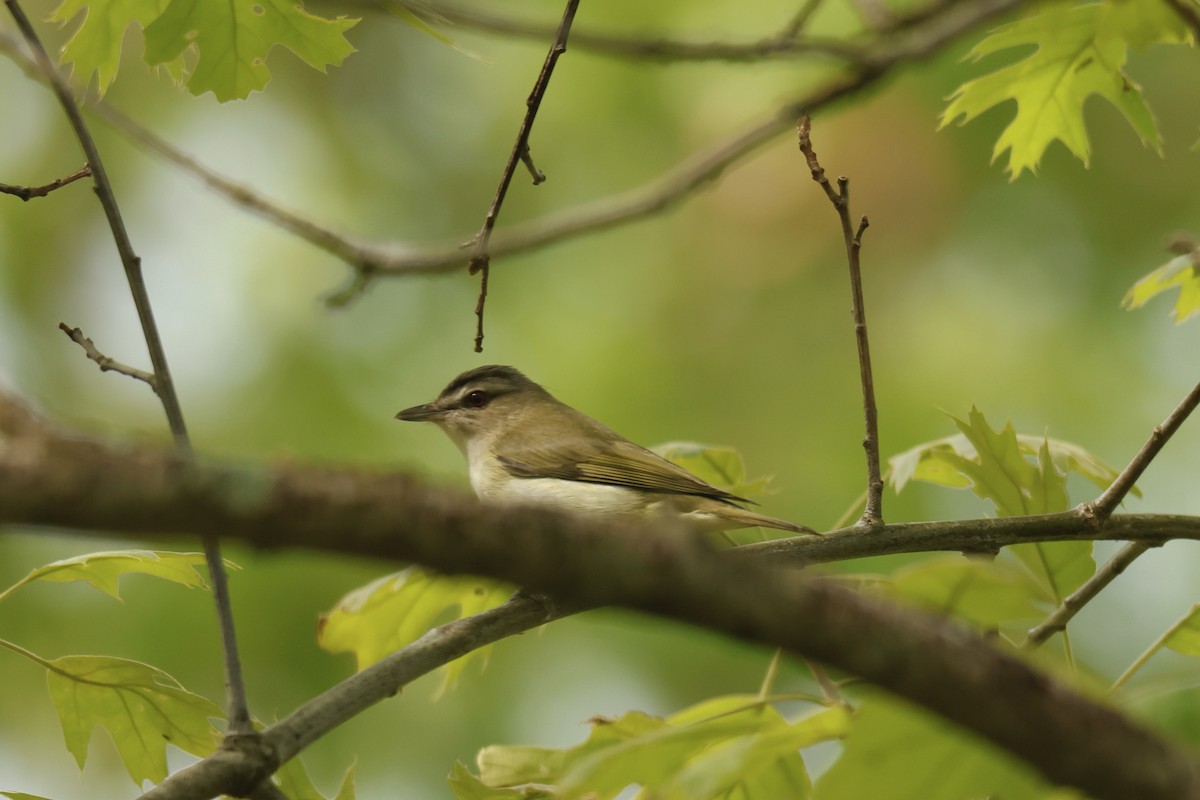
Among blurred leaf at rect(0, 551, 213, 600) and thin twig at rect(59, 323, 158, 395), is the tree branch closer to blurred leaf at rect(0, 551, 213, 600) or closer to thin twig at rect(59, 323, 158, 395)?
thin twig at rect(59, 323, 158, 395)

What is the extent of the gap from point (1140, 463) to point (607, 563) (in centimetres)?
185

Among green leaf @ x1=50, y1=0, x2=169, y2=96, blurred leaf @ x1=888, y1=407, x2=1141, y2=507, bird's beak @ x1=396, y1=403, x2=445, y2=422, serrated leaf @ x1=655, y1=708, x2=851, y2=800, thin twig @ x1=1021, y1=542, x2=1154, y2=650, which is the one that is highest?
green leaf @ x1=50, y1=0, x2=169, y2=96

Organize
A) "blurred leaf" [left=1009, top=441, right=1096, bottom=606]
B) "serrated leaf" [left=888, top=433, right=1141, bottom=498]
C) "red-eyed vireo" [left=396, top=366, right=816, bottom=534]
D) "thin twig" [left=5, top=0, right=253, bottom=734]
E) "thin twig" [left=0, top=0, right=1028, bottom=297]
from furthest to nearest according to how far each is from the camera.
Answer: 1. "red-eyed vireo" [left=396, top=366, right=816, bottom=534]
2. "serrated leaf" [left=888, top=433, right=1141, bottom=498]
3. "blurred leaf" [left=1009, top=441, right=1096, bottom=606]
4. "thin twig" [left=5, top=0, right=253, bottom=734]
5. "thin twig" [left=0, top=0, right=1028, bottom=297]

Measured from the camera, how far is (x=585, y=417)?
5355 millimetres

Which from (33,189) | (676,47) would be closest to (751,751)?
(676,47)

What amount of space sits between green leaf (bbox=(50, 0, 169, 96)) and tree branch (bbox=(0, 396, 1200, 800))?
2.08 metres

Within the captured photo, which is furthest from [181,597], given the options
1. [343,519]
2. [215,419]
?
[343,519]

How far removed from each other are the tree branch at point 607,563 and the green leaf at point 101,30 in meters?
2.08

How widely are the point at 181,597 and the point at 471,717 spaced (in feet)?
6.35

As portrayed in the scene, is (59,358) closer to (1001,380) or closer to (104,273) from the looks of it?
(104,273)

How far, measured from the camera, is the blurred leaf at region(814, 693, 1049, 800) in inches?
61.6

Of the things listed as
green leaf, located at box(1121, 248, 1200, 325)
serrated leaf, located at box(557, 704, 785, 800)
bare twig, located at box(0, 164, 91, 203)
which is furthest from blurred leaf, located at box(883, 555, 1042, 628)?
bare twig, located at box(0, 164, 91, 203)

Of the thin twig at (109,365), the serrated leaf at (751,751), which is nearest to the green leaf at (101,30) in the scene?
the thin twig at (109,365)

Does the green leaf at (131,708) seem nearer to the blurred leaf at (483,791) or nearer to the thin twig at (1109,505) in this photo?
the blurred leaf at (483,791)
